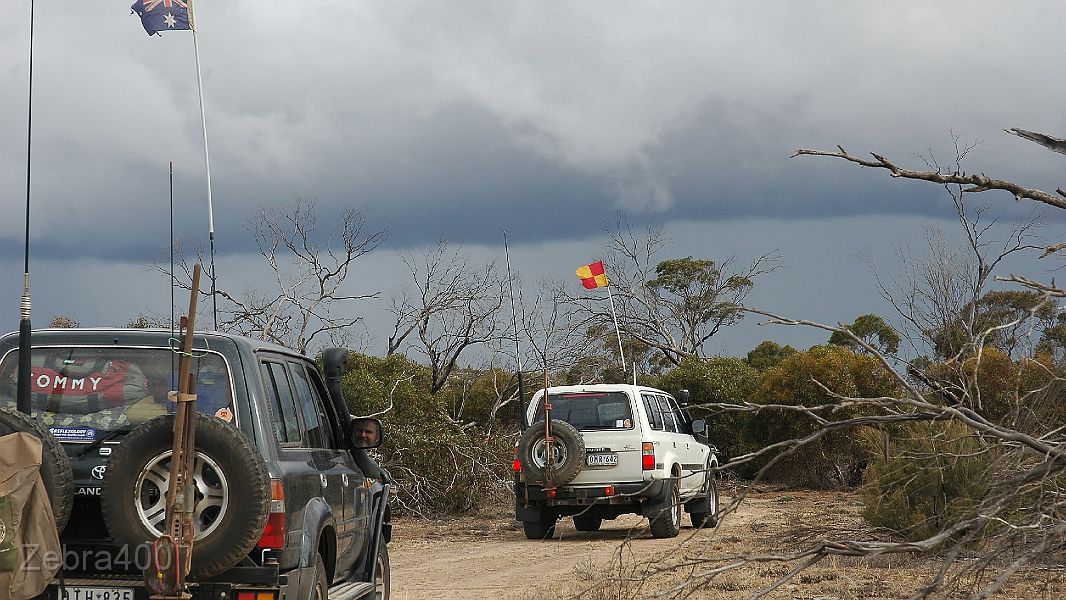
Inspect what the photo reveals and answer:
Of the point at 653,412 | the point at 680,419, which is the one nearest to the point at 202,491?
the point at 653,412

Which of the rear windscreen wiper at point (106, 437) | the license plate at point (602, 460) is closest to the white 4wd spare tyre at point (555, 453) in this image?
the license plate at point (602, 460)

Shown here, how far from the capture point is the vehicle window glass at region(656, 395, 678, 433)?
15946mm

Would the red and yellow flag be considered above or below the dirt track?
above

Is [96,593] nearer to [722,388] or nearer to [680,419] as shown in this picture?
[680,419]

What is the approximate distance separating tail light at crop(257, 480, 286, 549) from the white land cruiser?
29.8 ft

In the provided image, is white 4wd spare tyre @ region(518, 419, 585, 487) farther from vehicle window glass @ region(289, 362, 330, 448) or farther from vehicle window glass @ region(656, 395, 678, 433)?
vehicle window glass @ region(289, 362, 330, 448)

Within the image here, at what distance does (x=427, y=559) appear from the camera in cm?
1391

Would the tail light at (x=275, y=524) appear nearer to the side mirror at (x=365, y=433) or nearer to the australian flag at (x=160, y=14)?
the side mirror at (x=365, y=433)

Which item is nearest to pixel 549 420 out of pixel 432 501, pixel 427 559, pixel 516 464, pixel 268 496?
pixel 516 464

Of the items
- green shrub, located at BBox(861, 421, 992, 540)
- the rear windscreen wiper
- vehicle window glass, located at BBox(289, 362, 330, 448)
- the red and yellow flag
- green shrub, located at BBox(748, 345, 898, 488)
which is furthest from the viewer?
green shrub, located at BBox(748, 345, 898, 488)

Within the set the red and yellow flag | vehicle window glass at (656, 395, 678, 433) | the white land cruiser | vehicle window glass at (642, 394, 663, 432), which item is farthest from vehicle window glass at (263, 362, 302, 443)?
the red and yellow flag

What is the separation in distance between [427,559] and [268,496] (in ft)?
29.1

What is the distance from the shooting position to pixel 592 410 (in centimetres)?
1520

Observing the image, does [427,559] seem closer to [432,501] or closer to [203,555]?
[432,501]
